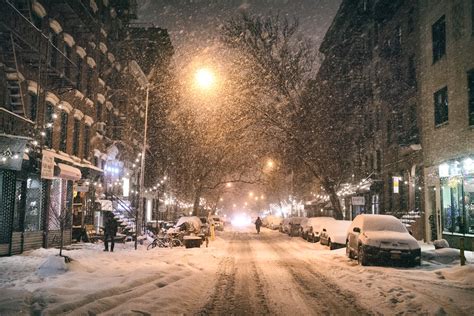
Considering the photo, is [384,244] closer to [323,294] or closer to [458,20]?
[323,294]

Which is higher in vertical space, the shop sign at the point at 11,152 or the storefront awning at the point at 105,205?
Answer: the shop sign at the point at 11,152

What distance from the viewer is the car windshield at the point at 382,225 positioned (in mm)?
18392

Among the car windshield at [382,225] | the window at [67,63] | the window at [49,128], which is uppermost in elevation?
the window at [67,63]

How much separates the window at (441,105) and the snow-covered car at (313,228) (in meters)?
8.94

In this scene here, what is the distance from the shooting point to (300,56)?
29406mm

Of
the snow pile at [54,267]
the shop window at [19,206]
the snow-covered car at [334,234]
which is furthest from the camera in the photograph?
the snow-covered car at [334,234]

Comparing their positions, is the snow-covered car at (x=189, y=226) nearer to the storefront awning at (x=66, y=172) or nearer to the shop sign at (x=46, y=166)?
the storefront awning at (x=66, y=172)

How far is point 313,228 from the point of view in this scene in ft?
106

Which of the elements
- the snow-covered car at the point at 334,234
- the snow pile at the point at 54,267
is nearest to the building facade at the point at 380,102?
the snow-covered car at the point at 334,234

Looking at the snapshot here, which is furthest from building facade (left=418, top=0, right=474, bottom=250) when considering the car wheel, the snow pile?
the snow pile

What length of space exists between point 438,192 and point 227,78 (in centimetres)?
1382

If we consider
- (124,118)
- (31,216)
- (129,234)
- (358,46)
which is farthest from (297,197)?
(31,216)

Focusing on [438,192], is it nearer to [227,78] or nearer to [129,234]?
[227,78]

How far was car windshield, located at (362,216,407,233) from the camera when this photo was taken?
18392 millimetres
